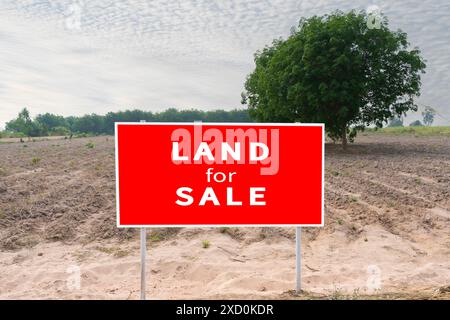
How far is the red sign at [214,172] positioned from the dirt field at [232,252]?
46.8 inches

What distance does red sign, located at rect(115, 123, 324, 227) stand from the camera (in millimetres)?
4992

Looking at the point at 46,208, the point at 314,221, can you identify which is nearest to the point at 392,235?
the point at 314,221

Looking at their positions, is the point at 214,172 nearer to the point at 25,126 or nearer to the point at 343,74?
the point at 343,74

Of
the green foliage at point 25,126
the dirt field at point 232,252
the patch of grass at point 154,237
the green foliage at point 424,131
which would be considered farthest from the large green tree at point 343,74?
the green foliage at point 25,126

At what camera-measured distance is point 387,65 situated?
27.6 m

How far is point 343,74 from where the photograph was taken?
26.1m

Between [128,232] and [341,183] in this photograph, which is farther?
[341,183]

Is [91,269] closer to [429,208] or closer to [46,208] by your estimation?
[46,208]

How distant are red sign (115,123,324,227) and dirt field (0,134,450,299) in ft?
3.90

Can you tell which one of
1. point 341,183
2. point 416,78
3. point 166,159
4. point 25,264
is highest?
point 416,78

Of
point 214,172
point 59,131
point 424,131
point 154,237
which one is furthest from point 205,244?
point 59,131

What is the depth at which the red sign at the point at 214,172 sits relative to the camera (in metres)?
4.99

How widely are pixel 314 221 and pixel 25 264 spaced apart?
5.55 meters

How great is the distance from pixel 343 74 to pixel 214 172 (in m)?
22.8
